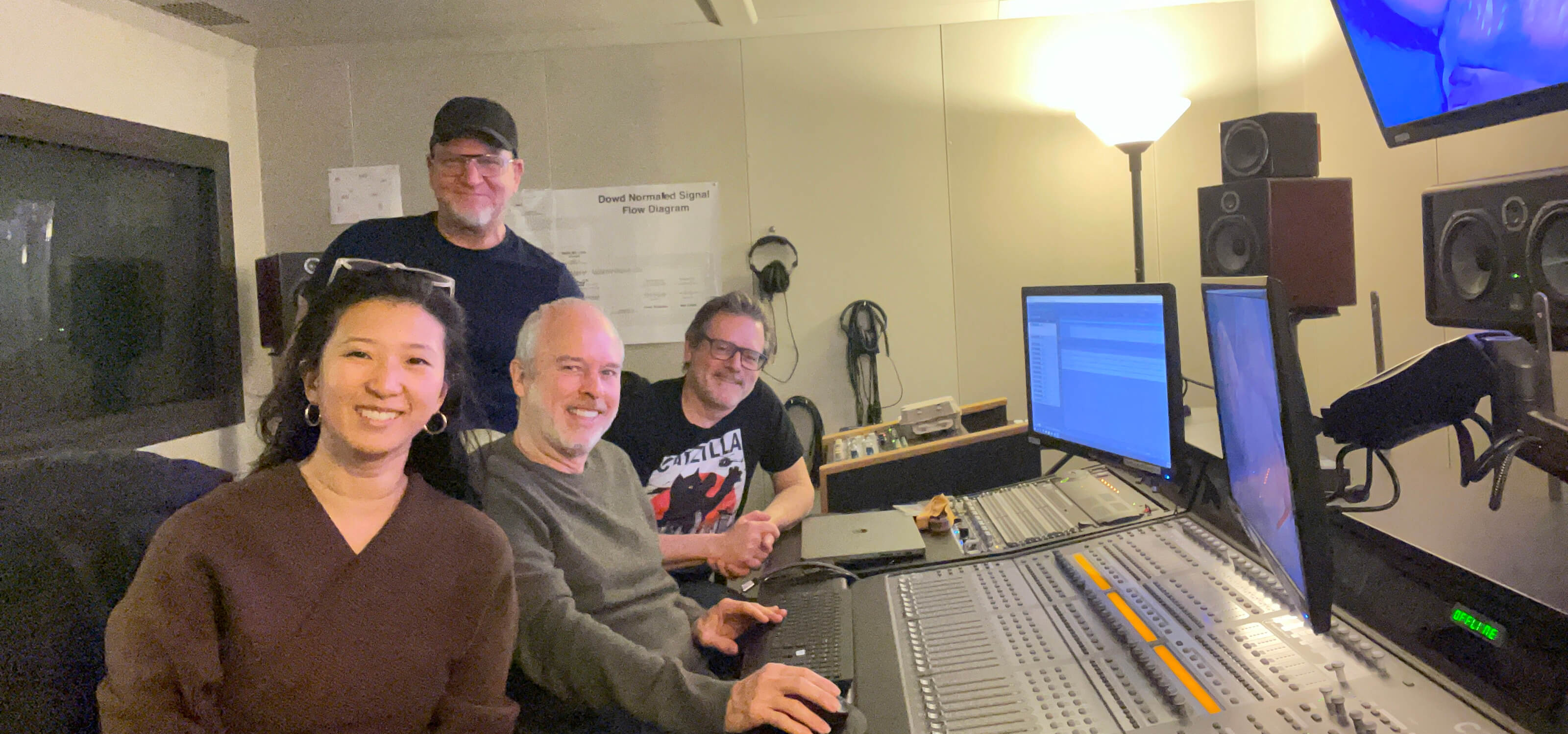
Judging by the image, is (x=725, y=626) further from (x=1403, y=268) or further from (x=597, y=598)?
(x=1403, y=268)

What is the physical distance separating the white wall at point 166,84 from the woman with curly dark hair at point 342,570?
1827 mm

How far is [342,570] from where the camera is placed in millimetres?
975

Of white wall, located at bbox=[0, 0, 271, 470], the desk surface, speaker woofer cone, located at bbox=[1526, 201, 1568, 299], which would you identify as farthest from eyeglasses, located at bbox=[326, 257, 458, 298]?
white wall, located at bbox=[0, 0, 271, 470]

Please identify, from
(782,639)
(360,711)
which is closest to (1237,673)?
(782,639)

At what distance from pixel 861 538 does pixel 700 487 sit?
1.69 feet

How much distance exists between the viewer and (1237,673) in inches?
35.7

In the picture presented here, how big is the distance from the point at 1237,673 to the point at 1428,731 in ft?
0.57

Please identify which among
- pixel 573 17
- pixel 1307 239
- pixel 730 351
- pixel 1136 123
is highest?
pixel 573 17

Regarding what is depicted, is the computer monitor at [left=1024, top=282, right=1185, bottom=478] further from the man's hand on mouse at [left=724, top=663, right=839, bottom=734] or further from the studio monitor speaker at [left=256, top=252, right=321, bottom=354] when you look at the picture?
the studio monitor speaker at [left=256, top=252, right=321, bottom=354]

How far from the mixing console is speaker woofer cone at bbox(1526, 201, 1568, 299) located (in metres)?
0.63

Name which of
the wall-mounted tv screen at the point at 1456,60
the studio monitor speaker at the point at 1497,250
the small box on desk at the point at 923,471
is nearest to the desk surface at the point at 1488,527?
the studio monitor speaker at the point at 1497,250

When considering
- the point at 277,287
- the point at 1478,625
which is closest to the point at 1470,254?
the point at 1478,625

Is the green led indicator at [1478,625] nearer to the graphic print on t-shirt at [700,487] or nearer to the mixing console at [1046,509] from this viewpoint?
the mixing console at [1046,509]

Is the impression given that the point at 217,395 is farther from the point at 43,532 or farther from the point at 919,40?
the point at 919,40
